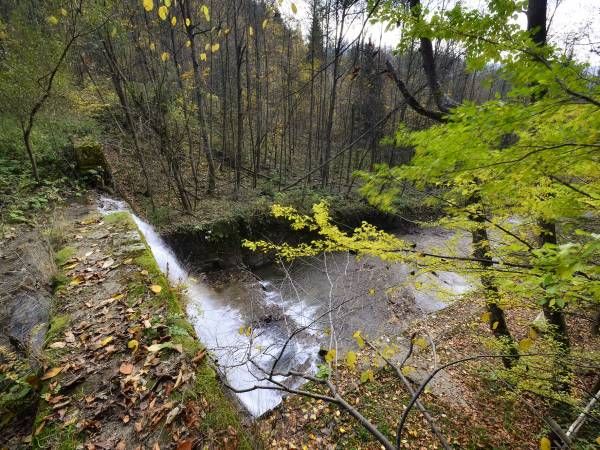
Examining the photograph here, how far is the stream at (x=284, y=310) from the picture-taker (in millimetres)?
5195

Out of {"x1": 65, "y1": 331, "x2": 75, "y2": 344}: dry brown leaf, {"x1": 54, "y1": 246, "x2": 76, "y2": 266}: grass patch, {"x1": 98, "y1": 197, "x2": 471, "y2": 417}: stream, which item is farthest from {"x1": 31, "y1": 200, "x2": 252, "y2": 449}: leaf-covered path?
{"x1": 98, "y1": 197, "x2": 471, "y2": 417}: stream

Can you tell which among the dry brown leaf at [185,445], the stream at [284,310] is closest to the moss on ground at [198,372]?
the dry brown leaf at [185,445]

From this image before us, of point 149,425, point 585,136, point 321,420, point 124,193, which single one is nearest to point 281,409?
point 321,420

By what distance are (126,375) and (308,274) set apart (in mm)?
6903

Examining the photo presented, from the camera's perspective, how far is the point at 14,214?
5.82 meters

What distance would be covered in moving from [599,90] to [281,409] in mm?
4929

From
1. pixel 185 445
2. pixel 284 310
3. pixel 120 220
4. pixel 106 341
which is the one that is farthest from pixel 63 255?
pixel 284 310

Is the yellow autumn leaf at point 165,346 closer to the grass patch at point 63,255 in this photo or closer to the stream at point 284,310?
the stream at point 284,310

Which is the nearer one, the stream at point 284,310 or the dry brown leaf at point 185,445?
the dry brown leaf at point 185,445

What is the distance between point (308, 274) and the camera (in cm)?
902

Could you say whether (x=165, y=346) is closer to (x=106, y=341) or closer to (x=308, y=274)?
(x=106, y=341)

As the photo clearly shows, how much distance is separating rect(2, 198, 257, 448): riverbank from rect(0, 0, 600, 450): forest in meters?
0.02

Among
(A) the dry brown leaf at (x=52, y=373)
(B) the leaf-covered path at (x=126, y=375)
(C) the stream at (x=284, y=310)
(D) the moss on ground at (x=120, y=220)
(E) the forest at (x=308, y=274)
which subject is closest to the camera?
(E) the forest at (x=308, y=274)

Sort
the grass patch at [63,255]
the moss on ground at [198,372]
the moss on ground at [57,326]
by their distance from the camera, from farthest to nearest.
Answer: the grass patch at [63,255] → the moss on ground at [57,326] → the moss on ground at [198,372]
